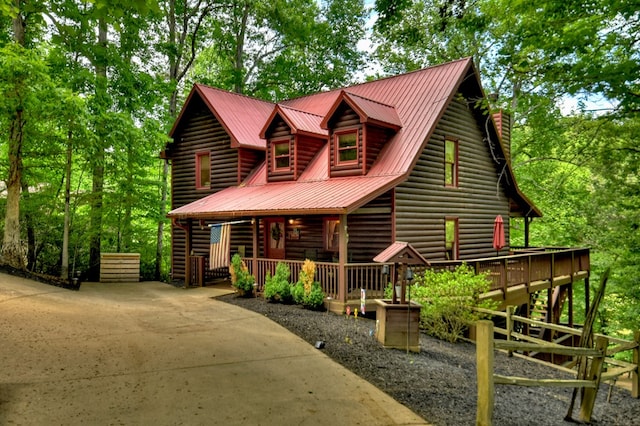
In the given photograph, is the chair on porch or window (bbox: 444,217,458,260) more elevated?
window (bbox: 444,217,458,260)

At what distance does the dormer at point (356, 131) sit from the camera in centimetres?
1547

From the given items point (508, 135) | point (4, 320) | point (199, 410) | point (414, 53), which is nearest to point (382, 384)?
point (199, 410)

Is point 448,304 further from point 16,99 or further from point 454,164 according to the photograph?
point 16,99

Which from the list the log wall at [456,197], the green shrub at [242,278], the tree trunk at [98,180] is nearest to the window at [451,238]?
the log wall at [456,197]

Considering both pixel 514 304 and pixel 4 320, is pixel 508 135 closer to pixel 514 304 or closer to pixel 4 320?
pixel 514 304

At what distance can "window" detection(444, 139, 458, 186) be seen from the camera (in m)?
17.4

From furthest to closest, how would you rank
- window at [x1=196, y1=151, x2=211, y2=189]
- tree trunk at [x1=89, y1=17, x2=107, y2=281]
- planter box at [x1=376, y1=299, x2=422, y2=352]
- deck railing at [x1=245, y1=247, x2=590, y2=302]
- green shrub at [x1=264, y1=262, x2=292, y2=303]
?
window at [x1=196, y1=151, x2=211, y2=189], tree trunk at [x1=89, y1=17, x2=107, y2=281], green shrub at [x1=264, y1=262, x2=292, y2=303], deck railing at [x1=245, y1=247, x2=590, y2=302], planter box at [x1=376, y1=299, x2=422, y2=352]

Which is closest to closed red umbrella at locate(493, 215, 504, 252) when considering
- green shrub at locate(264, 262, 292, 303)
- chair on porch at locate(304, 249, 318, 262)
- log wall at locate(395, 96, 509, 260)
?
log wall at locate(395, 96, 509, 260)

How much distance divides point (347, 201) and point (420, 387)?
6236 millimetres

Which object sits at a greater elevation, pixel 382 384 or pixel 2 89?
pixel 2 89

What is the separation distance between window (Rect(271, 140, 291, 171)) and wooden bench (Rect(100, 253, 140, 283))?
8.11m

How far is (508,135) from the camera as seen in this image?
70.1ft

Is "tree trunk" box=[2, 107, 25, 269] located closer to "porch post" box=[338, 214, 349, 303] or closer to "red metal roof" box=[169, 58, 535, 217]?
"red metal roof" box=[169, 58, 535, 217]

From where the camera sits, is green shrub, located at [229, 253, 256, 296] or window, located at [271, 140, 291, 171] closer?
green shrub, located at [229, 253, 256, 296]
